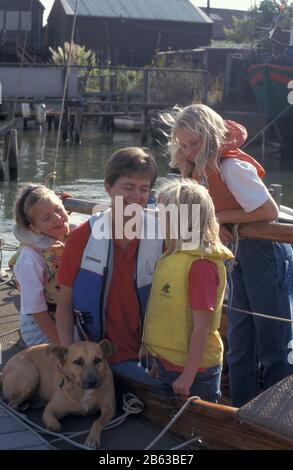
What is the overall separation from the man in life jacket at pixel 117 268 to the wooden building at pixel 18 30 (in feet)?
144

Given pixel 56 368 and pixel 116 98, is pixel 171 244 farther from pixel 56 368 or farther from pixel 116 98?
pixel 116 98

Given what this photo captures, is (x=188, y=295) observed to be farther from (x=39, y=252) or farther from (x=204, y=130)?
(x=39, y=252)

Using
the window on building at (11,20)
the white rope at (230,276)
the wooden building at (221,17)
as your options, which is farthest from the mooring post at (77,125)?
the wooden building at (221,17)

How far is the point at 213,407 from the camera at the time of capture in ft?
12.7

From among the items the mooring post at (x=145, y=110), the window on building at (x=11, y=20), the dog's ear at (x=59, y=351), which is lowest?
the mooring post at (x=145, y=110)

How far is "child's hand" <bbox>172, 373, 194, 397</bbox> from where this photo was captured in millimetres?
3969

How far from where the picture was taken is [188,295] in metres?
3.97

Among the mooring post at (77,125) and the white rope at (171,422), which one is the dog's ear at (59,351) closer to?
the white rope at (171,422)

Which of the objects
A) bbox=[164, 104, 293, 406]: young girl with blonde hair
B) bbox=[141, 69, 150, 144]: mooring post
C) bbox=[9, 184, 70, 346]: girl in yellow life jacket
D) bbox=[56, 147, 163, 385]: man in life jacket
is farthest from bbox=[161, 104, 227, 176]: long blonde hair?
bbox=[141, 69, 150, 144]: mooring post

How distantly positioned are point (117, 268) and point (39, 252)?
0.67m

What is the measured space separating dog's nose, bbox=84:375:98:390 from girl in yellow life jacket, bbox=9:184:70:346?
80 cm

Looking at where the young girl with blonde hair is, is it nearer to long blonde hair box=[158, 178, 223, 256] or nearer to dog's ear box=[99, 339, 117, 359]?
long blonde hair box=[158, 178, 223, 256]

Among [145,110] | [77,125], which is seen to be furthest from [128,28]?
[77,125]

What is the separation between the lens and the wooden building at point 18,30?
164 ft
